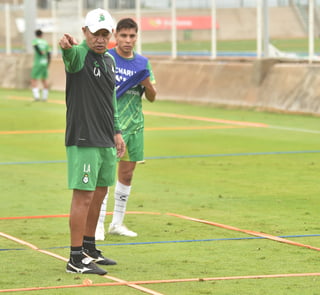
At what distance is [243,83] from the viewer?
84.0ft

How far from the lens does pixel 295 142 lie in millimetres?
18203

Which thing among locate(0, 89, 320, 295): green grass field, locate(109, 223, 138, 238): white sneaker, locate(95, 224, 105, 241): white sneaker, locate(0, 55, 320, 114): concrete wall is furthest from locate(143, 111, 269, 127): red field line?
locate(95, 224, 105, 241): white sneaker

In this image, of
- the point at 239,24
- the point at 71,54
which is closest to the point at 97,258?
the point at 71,54

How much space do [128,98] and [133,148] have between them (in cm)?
51

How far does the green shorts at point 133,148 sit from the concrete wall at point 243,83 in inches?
517

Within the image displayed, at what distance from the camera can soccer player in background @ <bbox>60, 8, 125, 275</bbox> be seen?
820cm

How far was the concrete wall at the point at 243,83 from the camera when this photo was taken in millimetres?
23344

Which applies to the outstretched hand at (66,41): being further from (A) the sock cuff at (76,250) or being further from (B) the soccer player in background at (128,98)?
(B) the soccer player in background at (128,98)

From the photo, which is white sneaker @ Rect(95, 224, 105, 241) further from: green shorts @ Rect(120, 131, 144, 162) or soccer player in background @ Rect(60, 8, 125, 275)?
soccer player in background @ Rect(60, 8, 125, 275)

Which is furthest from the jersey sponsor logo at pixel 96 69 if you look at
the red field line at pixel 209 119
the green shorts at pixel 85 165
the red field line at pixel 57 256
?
the red field line at pixel 209 119

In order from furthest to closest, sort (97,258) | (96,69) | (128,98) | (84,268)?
(128,98) < (97,258) < (96,69) < (84,268)

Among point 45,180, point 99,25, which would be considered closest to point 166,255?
point 99,25

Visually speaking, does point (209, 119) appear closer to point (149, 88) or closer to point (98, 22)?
point (149, 88)

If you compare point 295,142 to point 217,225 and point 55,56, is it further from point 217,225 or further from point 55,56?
point 55,56
